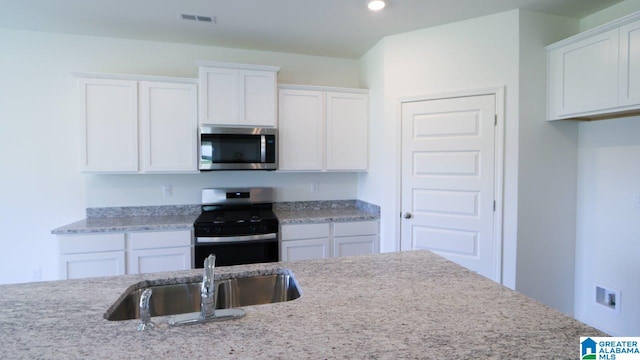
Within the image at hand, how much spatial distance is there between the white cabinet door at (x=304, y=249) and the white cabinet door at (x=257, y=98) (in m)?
1.17

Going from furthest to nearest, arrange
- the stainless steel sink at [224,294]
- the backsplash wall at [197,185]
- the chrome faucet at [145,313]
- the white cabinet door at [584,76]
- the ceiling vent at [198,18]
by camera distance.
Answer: the backsplash wall at [197,185]
the ceiling vent at [198,18]
the white cabinet door at [584,76]
the stainless steel sink at [224,294]
the chrome faucet at [145,313]

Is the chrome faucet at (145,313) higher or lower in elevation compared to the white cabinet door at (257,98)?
lower

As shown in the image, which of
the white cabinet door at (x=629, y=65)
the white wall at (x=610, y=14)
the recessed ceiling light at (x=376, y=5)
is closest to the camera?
the white cabinet door at (x=629, y=65)

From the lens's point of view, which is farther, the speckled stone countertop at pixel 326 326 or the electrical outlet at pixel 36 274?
the electrical outlet at pixel 36 274

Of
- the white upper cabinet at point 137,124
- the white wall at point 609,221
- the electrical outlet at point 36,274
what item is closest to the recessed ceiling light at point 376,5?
the white upper cabinet at point 137,124

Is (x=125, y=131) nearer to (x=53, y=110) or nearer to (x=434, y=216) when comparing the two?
(x=53, y=110)

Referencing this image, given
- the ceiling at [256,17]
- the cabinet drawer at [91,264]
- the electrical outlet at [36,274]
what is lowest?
the electrical outlet at [36,274]

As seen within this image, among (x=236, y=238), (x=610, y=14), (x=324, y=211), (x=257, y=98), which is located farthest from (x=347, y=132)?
(x=610, y=14)

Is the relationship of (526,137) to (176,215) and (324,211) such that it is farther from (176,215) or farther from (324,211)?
(176,215)

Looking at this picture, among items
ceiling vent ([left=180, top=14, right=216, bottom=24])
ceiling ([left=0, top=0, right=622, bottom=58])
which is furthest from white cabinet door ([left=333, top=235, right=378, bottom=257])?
ceiling vent ([left=180, top=14, right=216, bottom=24])

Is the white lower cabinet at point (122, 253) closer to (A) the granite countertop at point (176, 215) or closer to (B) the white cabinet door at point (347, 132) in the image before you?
(A) the granite countertop at point (176, 215)

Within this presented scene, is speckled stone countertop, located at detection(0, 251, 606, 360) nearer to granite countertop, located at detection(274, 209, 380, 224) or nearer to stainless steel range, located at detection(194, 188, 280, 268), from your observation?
stainless steel range, located at detection(194, 188, 280, 268)

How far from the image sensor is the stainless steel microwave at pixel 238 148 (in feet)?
9.72

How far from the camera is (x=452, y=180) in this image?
109 inches
